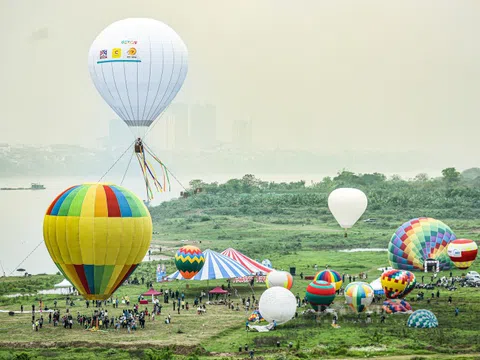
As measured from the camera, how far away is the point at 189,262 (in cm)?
5428

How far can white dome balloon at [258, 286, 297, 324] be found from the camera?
4344cm

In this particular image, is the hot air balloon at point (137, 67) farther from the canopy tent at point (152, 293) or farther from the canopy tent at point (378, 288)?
the canopy tent at point (378, 288)

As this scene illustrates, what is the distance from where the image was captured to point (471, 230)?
3465 inches

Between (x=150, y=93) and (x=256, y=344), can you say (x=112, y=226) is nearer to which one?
(x=256, y=344)

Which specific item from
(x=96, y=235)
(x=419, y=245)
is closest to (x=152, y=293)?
(x=96, y=235)

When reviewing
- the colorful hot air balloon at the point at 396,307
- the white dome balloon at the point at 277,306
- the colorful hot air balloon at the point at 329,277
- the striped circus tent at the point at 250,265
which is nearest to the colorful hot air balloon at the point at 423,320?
the colorful hot air balloon at the point at 396,307

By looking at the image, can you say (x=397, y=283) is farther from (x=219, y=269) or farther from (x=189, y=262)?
(x=189, y=262)

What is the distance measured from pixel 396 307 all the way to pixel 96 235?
14.7 meters

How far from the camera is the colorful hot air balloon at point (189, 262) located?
5428cm

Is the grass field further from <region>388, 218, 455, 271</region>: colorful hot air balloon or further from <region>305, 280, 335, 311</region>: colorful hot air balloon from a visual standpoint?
<region>388, 218, 455, 271</region>: colorful hot air balloon

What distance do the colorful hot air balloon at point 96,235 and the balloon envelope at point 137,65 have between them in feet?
43.4

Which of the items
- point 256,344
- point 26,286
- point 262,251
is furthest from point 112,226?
point 262,251

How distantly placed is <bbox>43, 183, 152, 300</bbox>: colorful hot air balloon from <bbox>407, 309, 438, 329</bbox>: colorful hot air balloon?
12598 mm

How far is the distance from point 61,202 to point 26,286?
1931cm
